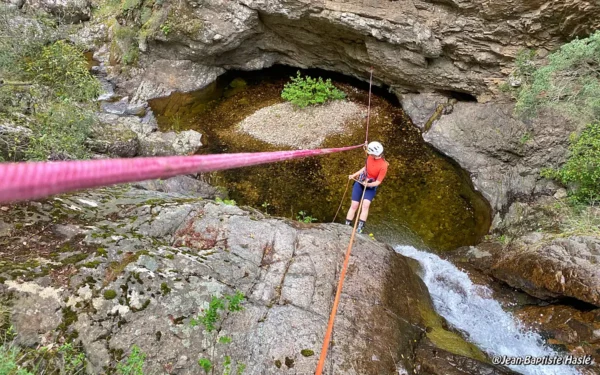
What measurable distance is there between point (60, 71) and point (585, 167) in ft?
32.3

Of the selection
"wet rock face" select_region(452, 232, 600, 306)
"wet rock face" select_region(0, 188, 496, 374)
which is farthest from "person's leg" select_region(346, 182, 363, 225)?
"wet rock face" select_region(452, 232, 600, 306)

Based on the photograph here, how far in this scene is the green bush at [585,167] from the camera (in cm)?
636

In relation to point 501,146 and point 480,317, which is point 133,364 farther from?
point 501,146

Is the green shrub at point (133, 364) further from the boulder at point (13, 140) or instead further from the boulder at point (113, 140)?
the boulder at point (113, 140)

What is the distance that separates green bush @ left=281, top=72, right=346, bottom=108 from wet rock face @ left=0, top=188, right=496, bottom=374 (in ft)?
23.3

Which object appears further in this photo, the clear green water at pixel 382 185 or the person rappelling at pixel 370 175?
the clear green water at pixel 382 185

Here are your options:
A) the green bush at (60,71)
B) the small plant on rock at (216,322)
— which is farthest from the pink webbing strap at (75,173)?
the green bush at (60,71)

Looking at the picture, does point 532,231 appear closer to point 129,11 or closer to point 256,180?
point 256,180

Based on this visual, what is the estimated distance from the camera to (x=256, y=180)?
9016 millimetres

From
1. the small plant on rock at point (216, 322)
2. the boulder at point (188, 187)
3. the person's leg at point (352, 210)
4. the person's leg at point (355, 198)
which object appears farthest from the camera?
the boulder at point (188, 187)

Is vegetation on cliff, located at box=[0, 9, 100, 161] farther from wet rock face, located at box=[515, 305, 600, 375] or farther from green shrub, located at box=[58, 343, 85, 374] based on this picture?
wet rock face, located at box=[515, 305, 600, 375]

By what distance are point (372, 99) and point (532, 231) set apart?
687 centimetres

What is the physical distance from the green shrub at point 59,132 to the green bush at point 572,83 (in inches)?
357

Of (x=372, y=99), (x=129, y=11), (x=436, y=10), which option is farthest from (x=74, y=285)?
(x=129, y=11)
